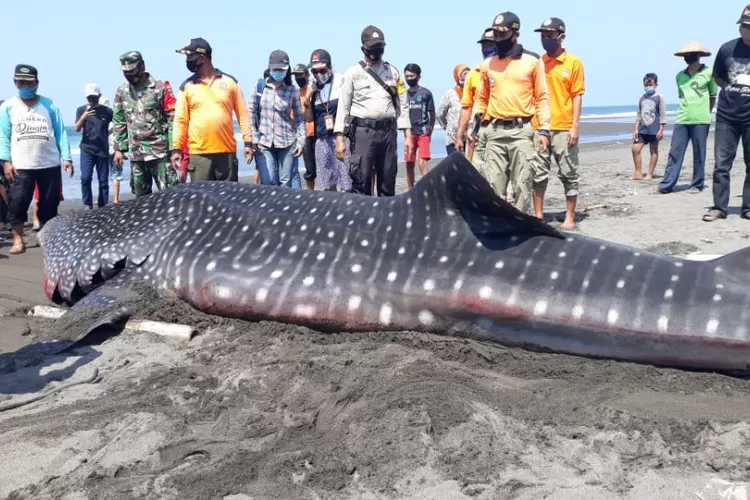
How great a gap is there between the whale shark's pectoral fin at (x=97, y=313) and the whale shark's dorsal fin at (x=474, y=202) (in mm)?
2472

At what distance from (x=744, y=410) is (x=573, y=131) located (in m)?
5.96

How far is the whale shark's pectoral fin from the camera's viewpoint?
197 inches

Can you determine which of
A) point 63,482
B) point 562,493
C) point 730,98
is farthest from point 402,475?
point 730,98

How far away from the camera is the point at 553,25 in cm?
870

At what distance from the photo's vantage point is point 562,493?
112 inches

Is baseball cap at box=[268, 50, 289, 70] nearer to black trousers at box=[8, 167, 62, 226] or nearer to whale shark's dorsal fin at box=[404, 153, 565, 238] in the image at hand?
black trousers at box=[8, 167, 62, 226]

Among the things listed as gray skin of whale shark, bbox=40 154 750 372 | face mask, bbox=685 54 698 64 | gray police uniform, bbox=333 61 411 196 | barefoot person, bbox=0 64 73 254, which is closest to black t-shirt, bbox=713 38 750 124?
face mask, bbox=685 54 698 64

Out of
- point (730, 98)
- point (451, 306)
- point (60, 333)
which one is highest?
point (730, 98)

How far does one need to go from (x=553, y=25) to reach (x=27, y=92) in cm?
656

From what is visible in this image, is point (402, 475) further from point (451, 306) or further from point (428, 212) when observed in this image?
point (428, 212)

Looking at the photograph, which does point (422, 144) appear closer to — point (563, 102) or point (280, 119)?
point (280, 119)

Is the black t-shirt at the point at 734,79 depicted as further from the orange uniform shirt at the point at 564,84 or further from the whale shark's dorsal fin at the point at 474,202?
the whale shark's dorsal fin at the point at 474,202

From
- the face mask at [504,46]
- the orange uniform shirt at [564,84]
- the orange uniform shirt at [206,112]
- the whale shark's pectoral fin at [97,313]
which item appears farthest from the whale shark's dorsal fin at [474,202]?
the orange uniform shirt at [564,84]

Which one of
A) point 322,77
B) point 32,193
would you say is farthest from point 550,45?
point 32,193
